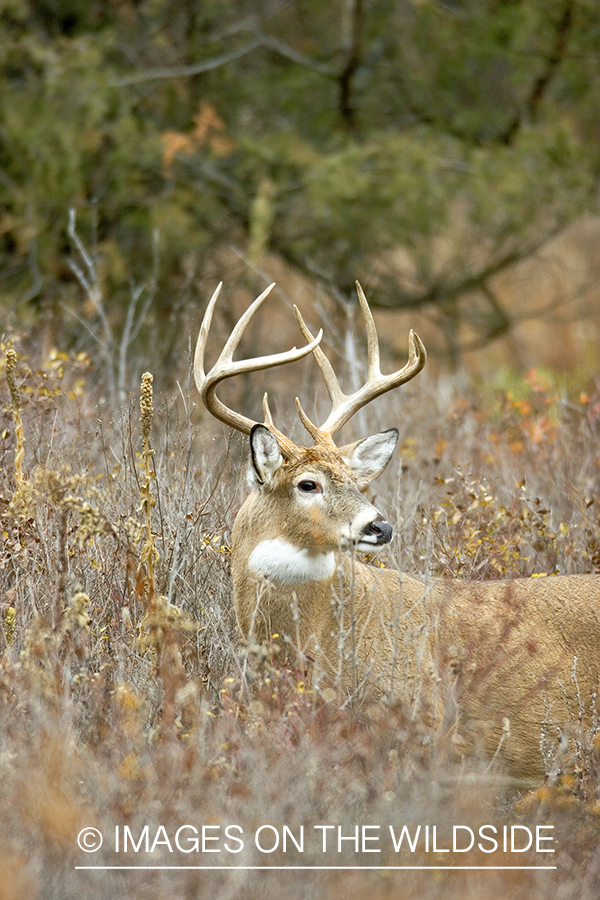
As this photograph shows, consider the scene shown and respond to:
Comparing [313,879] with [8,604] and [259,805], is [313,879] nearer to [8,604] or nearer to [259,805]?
[259,805]

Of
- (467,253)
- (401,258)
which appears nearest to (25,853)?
(467,253)

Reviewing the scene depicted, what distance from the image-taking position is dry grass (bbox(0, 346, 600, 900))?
3.23 metres

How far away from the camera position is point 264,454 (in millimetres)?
5051

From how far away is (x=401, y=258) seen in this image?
18266 millimetres

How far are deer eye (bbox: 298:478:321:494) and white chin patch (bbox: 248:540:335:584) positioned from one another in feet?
0.86

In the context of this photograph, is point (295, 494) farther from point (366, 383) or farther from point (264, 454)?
point (366, 383)

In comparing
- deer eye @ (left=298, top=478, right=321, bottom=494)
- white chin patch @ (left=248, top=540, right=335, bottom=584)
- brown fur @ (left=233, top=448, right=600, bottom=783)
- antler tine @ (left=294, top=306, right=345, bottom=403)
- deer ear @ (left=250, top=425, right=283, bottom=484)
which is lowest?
brown fur @ (left=233, top=448, right=600, bottom=783)

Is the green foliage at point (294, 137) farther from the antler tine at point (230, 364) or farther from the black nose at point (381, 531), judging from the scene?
the black nose at point (381, 531)

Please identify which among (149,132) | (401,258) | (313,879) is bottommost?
(401,258)

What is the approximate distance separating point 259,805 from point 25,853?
2.27ft

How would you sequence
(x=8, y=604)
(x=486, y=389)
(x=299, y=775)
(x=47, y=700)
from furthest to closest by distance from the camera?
1. (x=486, y=389)
2. (x=8, y=604)
3. (x=47, y=700)
4. (x=299, y=775)

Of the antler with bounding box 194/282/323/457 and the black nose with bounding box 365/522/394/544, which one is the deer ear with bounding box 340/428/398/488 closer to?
the antler with bounding box 194/282/323/457

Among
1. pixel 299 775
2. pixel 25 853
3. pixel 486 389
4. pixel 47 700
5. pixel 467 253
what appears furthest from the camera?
pixel 467 253

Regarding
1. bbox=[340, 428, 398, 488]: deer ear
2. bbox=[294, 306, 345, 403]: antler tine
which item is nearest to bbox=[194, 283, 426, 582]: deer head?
bbox=[340, 428, 398, 488]: deer ear
